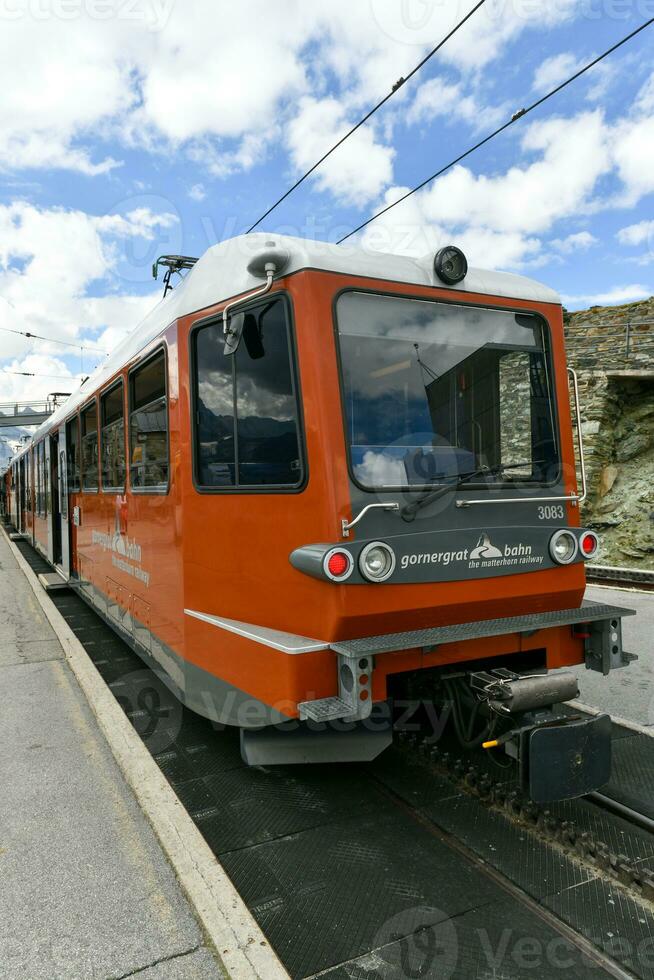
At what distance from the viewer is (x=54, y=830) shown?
3.55m

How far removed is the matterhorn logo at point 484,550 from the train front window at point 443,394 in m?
0.34

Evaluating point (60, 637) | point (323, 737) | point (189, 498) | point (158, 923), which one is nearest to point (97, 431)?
point (60, 637)

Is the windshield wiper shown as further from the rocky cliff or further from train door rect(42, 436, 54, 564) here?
the rocky cliff

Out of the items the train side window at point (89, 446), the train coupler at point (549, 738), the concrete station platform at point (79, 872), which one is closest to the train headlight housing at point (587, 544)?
the train coupler at point (549, 738)

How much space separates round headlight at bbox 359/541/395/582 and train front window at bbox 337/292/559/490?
34cm

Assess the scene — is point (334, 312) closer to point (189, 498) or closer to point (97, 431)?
point (189, 498)

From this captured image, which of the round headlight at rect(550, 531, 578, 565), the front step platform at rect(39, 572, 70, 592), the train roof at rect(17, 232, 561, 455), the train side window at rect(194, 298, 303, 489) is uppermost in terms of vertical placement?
the train roof at rect(17, 232, 561, 455)

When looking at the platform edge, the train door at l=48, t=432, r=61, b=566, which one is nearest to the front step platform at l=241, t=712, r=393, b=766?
the platform edge

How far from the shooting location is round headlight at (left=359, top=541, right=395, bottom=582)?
127 inches

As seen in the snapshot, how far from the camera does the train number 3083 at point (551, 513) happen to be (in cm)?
399

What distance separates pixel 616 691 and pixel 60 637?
5.72 metres

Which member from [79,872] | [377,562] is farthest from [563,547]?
[79,872]

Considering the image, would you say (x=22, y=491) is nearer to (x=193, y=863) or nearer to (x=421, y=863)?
(x=193, y=863)

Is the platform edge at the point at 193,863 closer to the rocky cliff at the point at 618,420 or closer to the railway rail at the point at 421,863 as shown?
the railway rail at the point at 421,863
